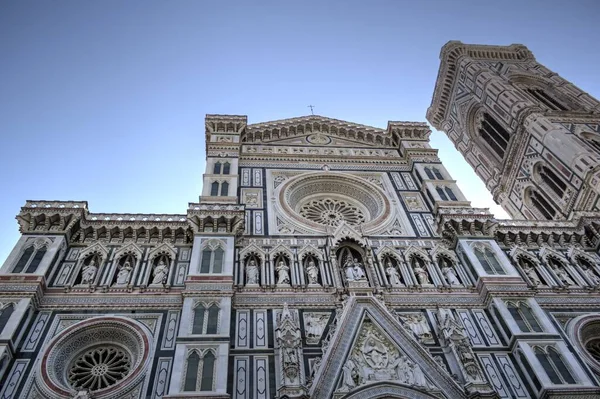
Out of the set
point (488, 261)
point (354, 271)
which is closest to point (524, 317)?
point (488, 261)

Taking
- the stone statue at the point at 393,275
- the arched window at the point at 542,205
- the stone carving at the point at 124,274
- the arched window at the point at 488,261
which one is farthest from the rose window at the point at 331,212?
the arched window at the point at 542,205

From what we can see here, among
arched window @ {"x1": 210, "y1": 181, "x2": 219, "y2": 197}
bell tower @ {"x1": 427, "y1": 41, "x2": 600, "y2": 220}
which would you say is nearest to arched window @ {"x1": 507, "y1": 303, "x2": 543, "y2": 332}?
→ bell tower @ {"x1": 427, "y1": 41, "x2": 600, "y2": 220}

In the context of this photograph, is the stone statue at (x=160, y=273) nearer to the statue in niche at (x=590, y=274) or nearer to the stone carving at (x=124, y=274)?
the stone carving at (x=124, y=274)

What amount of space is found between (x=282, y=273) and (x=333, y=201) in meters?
5.48

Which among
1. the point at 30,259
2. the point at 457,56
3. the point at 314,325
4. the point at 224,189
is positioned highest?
the point at 457,56

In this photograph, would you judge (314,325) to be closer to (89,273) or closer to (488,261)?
(488,261)

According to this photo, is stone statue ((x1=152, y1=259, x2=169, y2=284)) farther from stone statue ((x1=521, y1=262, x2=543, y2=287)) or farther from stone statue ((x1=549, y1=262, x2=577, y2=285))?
stone statue ((x1=549, y1=262, x2=577, y2=285))

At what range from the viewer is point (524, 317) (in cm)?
1337

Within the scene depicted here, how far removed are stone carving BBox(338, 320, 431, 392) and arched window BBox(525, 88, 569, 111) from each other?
1928 cm

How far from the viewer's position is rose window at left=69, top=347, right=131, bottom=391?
11.7 meters

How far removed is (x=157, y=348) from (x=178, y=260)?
318cm

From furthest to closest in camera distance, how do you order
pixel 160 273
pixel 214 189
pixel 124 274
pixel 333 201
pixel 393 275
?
pixel 333 201 → pixel 214 189 → pixel 393 275 → pixel 160 273 → pixel 124 274

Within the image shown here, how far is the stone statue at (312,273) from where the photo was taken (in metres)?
14.4

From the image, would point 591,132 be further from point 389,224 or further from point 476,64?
point 389,224
